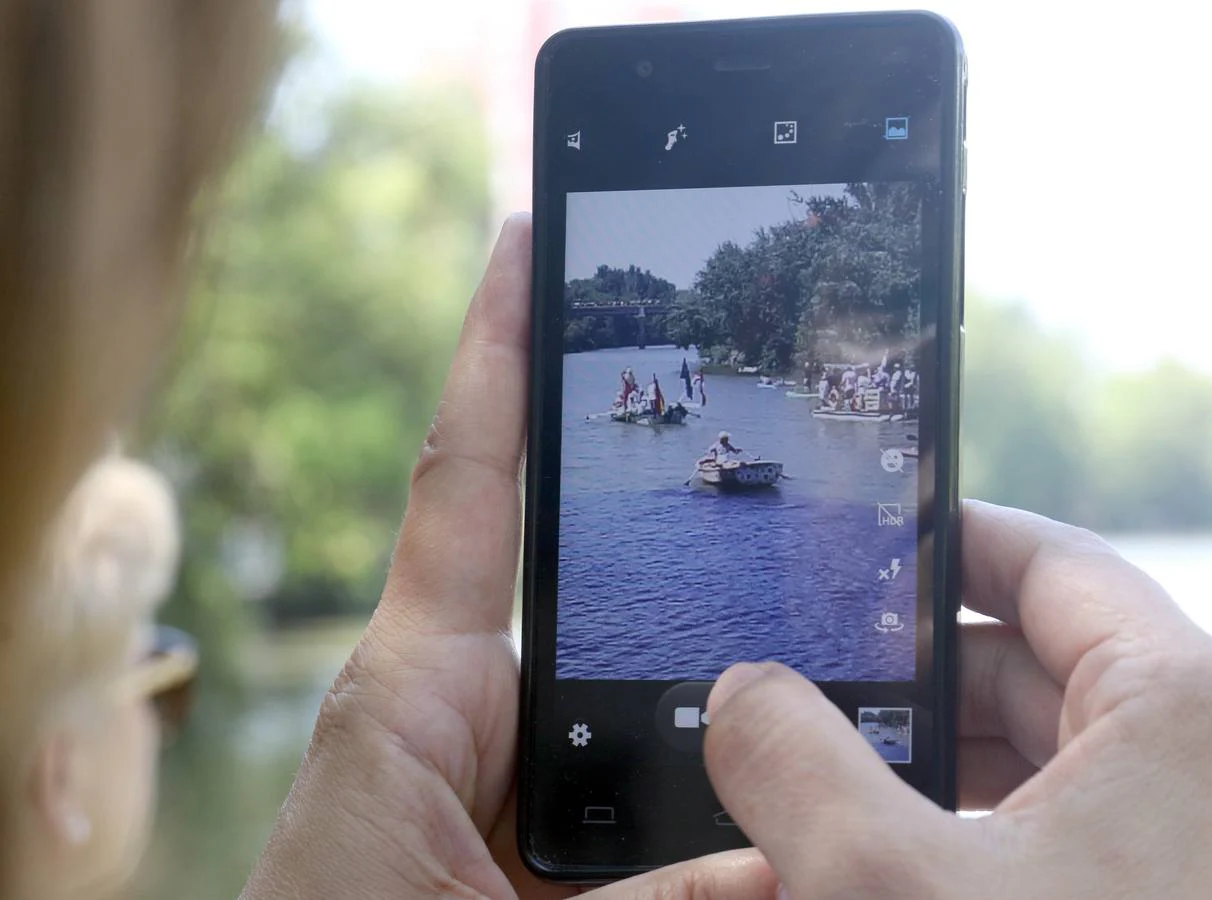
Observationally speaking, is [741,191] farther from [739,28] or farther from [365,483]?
[365,483]

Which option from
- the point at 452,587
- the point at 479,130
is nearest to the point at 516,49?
the point at 479,130

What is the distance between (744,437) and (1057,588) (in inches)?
7.2

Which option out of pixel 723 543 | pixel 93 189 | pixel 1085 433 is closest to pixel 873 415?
pixel 723 543

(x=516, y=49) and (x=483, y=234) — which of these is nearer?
(x=516, y=49)

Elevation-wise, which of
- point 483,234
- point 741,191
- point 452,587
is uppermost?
point 483,234

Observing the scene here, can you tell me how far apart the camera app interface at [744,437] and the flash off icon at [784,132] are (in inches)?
1.1

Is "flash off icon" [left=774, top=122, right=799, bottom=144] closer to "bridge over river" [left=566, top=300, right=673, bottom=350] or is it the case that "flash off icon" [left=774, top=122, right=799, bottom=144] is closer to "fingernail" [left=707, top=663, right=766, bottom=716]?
"bridge over river" [left=566, top=300, right=673, bottom=350]

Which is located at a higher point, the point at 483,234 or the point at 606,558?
the point at 483,234

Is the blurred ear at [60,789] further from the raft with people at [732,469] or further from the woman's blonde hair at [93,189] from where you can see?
the raft with people at [732,469]

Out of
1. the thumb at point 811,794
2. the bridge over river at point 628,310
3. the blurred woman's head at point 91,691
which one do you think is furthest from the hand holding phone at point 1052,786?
the blurred woman's head at point 91,691

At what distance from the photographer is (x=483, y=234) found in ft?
6.65

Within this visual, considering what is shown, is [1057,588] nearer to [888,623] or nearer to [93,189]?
[888,623]

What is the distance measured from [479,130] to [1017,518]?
5.17 ft

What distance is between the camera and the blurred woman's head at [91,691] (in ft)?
2.73
